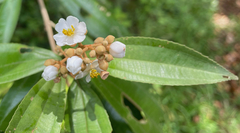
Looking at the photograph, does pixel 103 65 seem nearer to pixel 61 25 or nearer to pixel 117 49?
pixel 117 49

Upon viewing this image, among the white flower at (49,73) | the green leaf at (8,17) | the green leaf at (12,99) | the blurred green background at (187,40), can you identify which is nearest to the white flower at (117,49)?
the white flower at (49,73)

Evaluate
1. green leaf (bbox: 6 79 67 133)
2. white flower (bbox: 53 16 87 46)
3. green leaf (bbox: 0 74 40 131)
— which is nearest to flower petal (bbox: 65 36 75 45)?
white flower (bbox: 53 16 87 46)

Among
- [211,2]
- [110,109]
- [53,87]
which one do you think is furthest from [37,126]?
[211,2]

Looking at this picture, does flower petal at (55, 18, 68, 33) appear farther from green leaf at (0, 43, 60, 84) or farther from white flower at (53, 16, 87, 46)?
green leaf at (0, 43, 60, 84)

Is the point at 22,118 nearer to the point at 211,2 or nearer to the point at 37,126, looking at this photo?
the point at 37,126

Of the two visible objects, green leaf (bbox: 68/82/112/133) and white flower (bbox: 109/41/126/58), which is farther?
green leaf (bbox: 68/82/112/133)

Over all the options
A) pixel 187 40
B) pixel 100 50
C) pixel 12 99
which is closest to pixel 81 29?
pixel 100 50
